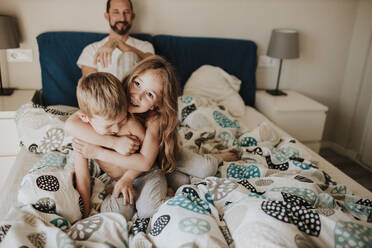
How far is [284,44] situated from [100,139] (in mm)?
1702

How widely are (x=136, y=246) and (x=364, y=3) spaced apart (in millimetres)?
2717

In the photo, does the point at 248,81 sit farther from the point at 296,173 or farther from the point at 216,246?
the point at 216,246

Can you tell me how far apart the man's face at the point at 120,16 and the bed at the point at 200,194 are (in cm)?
18

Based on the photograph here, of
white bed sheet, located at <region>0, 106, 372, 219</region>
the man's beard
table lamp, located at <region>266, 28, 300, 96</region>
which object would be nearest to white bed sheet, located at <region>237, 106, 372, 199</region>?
white bed sheet, located at <region>0, 106, 372, 219</region>

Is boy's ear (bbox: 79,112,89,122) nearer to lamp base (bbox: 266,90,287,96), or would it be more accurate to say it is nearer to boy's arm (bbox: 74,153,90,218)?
boy's arm (bbox: 74,153,90,218)

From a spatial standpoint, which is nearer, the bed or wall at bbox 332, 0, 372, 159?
the bed

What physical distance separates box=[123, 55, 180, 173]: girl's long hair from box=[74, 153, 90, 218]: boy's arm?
1.04 ft

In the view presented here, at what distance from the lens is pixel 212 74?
87.0 inches

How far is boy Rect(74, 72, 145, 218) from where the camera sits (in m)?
1.05

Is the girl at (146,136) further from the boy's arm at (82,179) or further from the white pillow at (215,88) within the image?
the white pillow at (215,88)

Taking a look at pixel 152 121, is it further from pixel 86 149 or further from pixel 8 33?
pixel 8 33

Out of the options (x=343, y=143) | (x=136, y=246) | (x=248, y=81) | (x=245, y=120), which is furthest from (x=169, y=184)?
(x=343, y=143)

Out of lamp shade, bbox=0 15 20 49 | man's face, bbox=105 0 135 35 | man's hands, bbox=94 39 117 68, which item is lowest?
man's hands, bbox=94 39 117 68

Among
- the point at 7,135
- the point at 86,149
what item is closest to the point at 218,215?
the point at 86,149
